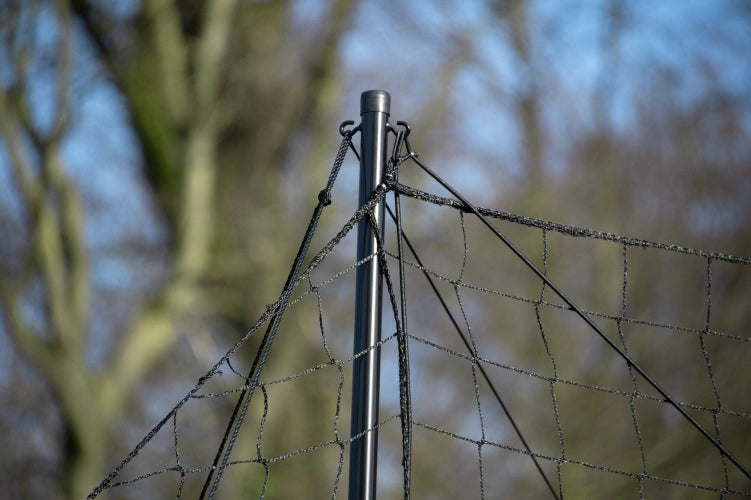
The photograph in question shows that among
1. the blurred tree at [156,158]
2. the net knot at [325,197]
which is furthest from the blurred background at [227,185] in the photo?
the net knot at [325,197]

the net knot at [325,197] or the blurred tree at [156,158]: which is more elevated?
the blurred tree at [156,158]

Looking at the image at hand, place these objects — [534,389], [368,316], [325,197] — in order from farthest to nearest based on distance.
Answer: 1. [534,389]
2. [325,197]
3. [368,316]

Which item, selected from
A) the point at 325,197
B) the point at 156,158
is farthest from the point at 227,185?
the point at 325,197

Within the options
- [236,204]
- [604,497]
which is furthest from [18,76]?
[604,497]

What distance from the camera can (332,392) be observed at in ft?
21.7

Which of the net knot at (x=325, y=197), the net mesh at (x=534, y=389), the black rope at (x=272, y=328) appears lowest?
the black rope at (x=272, y=328)

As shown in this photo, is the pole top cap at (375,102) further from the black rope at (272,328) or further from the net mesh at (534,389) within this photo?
the net mesh at (534,389)

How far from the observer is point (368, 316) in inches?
58.4

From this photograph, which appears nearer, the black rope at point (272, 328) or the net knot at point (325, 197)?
the black rope at point (272, 328)

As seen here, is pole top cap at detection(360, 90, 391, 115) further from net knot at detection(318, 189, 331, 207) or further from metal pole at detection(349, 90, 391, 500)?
net knot at detection(318, 189, 331, 207)

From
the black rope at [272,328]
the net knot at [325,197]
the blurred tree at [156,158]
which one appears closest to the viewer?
the black rope at [272,328]

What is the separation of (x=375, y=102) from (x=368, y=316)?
384 millimetres

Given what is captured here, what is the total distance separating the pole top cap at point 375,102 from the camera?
1.51m

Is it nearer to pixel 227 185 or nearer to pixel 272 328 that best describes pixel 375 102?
pixel 272 328
